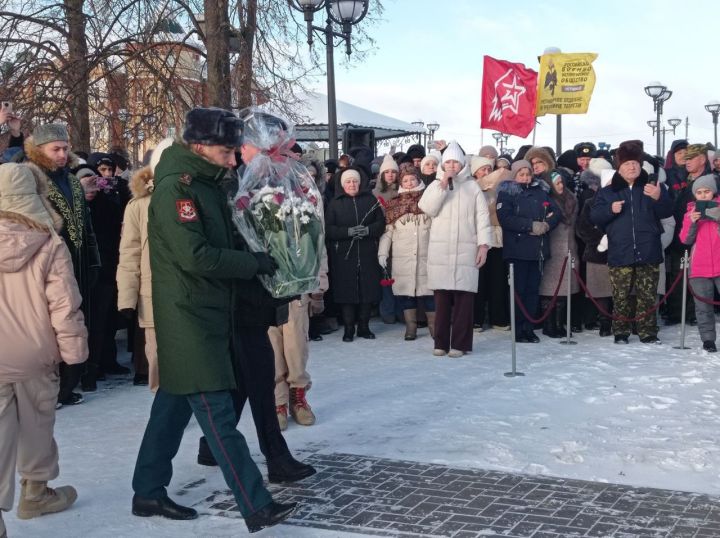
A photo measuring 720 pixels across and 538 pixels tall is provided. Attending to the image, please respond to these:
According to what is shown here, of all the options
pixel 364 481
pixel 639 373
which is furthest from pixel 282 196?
pixel 639 373

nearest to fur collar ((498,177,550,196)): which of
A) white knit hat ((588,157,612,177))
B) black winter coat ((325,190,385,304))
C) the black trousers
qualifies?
white knit hat ((588,157,612,177))

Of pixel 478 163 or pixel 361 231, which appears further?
pixel 478 163

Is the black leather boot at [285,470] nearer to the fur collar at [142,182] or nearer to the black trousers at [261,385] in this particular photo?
the black trousers at [261,385]

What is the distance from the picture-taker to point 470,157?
11.1 metres

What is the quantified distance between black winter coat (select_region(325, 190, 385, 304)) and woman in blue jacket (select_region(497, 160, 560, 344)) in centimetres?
143

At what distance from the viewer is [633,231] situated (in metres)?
9.92

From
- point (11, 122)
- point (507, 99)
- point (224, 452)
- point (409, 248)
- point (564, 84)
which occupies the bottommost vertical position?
point (224, 452)

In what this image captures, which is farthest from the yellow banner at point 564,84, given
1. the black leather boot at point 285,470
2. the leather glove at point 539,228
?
the black leather boot at point 285,470

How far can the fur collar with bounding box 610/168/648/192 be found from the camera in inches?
393

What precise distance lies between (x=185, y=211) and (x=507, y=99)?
10761 millimetres

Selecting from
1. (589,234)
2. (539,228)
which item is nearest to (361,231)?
(539,228)

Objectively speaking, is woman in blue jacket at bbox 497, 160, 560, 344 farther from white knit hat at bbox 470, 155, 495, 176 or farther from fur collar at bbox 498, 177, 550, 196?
white knit hat at bbox 470, 155, 495, 176

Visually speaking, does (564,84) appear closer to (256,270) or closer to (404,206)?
(404,206)

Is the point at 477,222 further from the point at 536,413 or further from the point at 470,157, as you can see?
the point at 536,413
